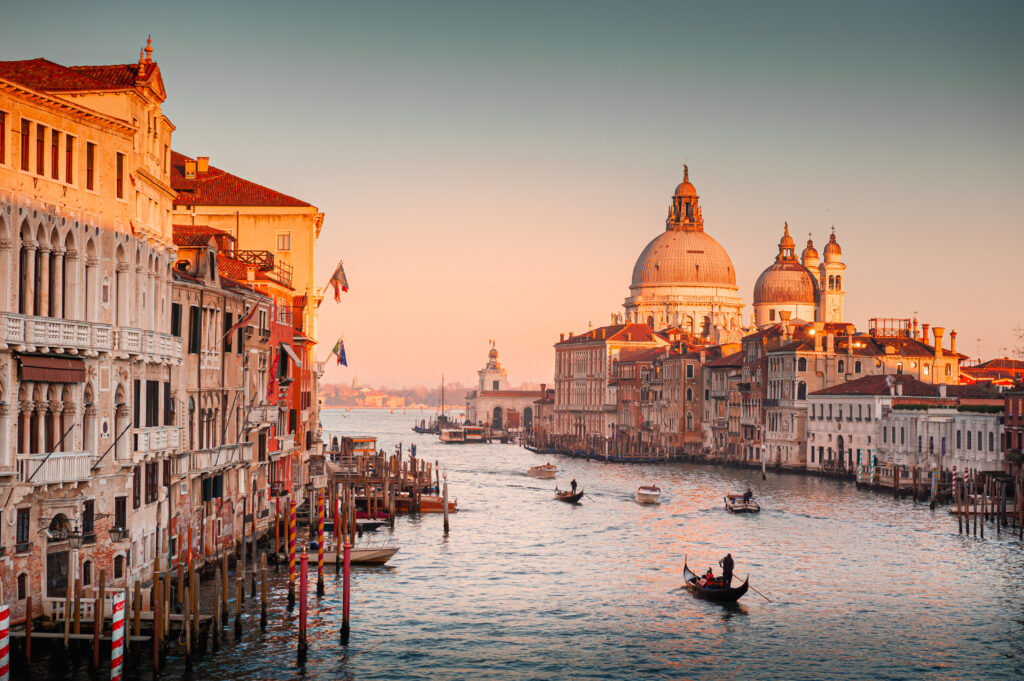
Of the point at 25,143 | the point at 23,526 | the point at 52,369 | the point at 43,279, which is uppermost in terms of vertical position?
the point at 25,143

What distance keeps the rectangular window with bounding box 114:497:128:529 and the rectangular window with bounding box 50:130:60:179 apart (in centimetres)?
A: 583

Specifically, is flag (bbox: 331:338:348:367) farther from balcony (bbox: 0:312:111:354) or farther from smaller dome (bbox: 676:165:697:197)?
smaller dome (bbox: 676:165:697:197)

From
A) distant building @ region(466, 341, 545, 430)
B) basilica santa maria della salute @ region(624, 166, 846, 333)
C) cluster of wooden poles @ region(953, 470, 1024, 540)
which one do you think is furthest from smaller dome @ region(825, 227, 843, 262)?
cluster of wooden poles @ region(953, 470, 1024, 540)

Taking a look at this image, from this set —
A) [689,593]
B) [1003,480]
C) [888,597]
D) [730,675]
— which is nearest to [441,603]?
[689,593]

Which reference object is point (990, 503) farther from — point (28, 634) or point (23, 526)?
point (28, 634)

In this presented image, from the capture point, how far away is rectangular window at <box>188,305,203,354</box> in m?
29.9

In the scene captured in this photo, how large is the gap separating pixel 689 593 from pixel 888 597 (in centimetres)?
484

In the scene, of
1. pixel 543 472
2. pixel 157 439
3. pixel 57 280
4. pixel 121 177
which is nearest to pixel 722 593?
pixel 157 439

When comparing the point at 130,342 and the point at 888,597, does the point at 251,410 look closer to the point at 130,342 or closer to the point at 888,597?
the point at 130,342

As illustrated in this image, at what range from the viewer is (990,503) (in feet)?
169

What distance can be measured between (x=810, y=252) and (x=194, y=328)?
112085mm

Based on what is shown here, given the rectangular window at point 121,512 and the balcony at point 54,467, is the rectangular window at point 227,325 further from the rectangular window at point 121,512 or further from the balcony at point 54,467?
the balcony at point 54,467

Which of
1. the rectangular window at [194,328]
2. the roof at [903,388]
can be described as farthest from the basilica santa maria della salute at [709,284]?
the rectangular window at [194,328]

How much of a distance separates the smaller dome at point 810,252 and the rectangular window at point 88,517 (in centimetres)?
11782
